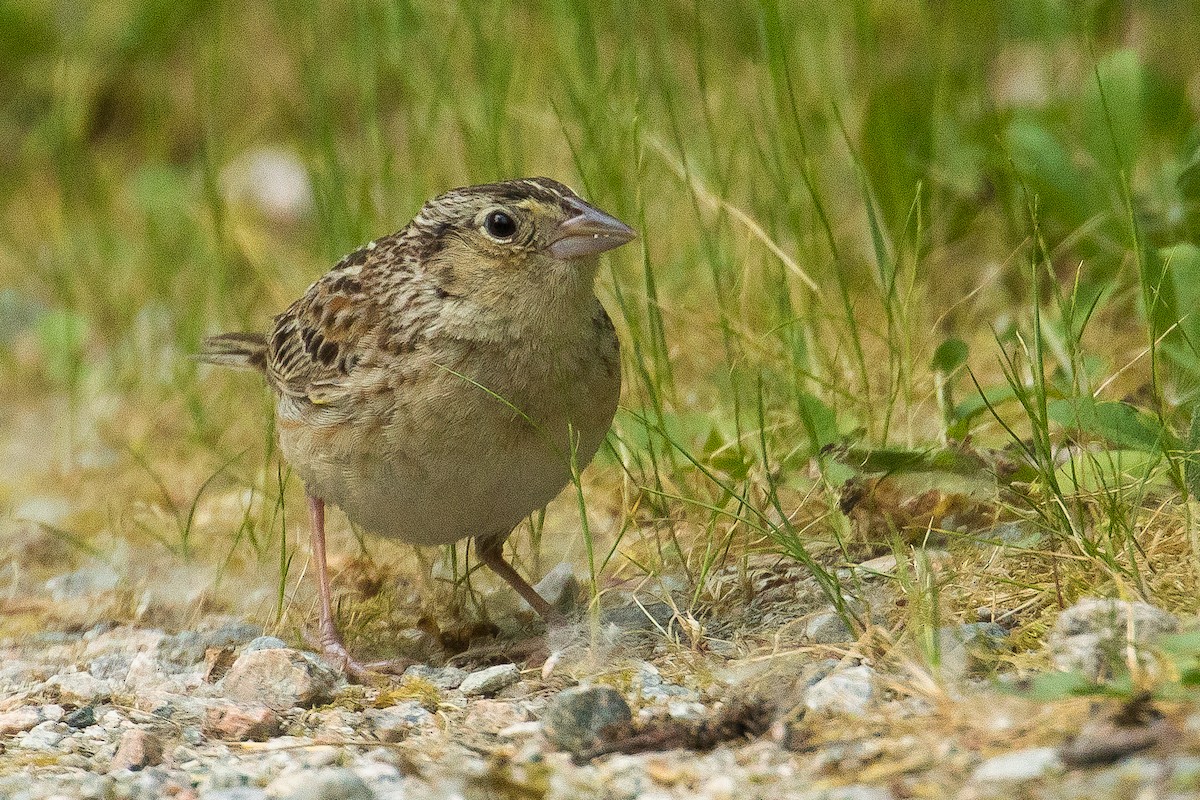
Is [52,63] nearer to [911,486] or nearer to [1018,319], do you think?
[1018,319]

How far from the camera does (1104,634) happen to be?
2.94m

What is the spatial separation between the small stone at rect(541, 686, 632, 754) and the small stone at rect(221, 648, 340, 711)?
663 millimetres

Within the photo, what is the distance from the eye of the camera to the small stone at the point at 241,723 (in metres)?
3.32

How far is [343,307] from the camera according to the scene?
13.8 feet

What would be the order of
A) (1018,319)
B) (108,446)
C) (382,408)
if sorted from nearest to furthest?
(382,408), (1018,319), (108,446)

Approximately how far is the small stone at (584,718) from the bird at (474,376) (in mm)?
634

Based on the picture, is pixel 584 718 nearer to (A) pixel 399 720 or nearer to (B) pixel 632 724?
(B) pixel 632 724

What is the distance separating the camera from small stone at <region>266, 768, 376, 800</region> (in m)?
2.86

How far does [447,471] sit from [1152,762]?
1738 mm

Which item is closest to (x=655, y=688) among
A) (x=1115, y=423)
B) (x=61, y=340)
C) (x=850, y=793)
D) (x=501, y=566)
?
(x=850, y=793)

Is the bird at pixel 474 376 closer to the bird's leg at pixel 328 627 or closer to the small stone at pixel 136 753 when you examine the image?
the bird's leg at pixel 328 627

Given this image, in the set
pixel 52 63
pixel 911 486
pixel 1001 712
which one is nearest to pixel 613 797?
pixel 1001 712

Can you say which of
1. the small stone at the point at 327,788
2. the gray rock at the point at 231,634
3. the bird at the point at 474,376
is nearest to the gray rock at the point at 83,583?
the gray rock at the point at 231,634

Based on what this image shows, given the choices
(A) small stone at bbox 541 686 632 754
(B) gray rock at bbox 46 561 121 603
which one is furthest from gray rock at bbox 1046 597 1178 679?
(B) gray rock at bbox 46 561 121 603
